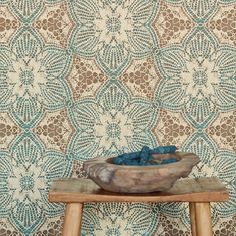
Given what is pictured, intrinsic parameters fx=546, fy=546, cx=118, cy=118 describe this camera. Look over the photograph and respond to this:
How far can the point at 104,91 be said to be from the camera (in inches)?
49.3

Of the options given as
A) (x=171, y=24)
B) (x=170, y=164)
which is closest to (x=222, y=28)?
(x=171, y=24)

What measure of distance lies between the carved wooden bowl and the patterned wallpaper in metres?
0.22

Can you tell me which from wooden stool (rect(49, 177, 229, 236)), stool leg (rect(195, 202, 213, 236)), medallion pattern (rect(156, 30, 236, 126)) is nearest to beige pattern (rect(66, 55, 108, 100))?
medallion pattern (rect(156, 30, 236, 126))

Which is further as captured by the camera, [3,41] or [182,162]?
[3,41]

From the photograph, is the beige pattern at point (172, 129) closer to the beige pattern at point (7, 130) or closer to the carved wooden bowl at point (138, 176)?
the carved wooden bowl at point (138, 176)

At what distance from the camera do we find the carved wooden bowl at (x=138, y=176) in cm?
100

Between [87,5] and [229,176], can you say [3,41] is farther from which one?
[229,176]

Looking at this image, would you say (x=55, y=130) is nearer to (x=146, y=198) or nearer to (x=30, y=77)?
(x=30, y=77)

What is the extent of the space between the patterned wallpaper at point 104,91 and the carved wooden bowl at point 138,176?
0.73 ft

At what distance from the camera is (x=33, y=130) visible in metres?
1.25

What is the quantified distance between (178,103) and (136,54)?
15cm

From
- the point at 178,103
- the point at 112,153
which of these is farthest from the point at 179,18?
the point at 112,153

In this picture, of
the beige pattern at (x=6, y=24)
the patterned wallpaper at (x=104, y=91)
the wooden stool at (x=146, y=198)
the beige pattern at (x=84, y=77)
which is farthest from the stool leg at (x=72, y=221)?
the beige pattern at (x=6, y=24)

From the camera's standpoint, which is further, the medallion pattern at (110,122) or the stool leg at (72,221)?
the medallion pattern at (110,122)
